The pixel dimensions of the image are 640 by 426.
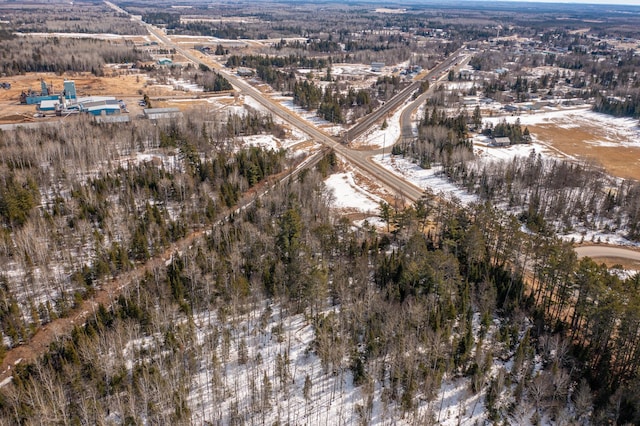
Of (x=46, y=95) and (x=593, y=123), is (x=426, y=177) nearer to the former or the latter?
(x=593, y=123)

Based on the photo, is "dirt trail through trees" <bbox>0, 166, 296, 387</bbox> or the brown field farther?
the brown field

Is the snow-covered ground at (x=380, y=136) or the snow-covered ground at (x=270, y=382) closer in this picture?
the snow-covered ground at (x=270, y=382)

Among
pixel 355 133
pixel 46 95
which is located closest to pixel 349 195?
pixel 355 133

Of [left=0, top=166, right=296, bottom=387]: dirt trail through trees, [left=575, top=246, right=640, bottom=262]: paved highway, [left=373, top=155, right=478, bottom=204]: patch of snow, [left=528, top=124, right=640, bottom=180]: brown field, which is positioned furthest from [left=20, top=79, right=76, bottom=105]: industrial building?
[left=575, top=246, right=640, bottom=262]: paved highway

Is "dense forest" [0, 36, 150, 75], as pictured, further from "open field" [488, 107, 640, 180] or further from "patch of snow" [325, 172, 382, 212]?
"open field" [488, 107, 640, 180]

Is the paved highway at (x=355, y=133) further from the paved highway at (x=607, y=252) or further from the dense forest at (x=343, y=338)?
the dense forest at (x=343, y=338)

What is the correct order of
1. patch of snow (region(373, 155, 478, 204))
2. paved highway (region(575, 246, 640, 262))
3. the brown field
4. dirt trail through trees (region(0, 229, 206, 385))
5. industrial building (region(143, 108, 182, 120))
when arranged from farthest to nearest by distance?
industrial building (region(143, 108, 182, 120)), the brown field, patch of snow (region(373, 155, 478, 204)), paved highway (region(575, 246, 640, 262)), dirt trail through trees (region(0, 229, 206, 385))

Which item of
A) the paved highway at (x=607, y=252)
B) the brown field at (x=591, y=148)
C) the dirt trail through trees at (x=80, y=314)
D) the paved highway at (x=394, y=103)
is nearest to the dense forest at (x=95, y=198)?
the dirt trail through trees at (x=80, y=314)

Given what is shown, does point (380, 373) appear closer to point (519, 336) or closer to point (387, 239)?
point (519, 336)
